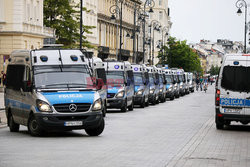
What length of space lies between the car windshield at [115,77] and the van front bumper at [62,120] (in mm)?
15852

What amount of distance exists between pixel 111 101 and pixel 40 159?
20419mm

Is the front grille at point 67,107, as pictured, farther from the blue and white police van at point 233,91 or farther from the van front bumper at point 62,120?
the blue and white police van at point 233,91

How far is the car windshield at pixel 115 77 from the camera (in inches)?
1345

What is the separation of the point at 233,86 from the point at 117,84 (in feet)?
39.8

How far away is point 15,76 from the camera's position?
2041 cm

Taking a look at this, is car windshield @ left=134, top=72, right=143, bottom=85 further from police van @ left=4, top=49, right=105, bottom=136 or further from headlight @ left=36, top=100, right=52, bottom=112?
headlight @ left=36, top=100, right=52, bottom=112

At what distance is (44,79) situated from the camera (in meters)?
19.0

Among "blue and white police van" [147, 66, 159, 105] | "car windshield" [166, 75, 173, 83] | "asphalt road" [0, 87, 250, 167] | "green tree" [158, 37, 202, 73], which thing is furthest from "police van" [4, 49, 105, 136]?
"green tree" [158, 37, 202, 73]

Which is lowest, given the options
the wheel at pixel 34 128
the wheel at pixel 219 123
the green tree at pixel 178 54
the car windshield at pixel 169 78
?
the wheel at pixel 219 123

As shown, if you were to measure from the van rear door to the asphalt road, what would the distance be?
2.45ft

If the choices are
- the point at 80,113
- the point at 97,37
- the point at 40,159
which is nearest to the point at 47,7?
the point at 97,37

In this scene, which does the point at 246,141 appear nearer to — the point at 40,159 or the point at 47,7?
the point at 40,159

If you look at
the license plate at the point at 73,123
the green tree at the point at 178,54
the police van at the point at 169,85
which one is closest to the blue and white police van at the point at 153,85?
the police van at the point at 169,85

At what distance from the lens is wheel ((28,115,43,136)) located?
60.0 ft
